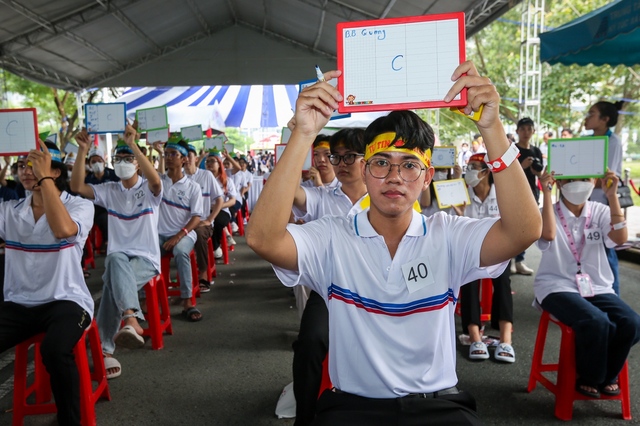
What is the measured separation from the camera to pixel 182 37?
1563 centimetres

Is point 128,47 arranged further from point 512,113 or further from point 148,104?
point 512,113

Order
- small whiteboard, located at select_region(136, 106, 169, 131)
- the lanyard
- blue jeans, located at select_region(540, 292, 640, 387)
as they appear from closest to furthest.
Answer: blue jeans, located at select_region(540, 292, 640, 387), the lanyard, small whiteboard, located at select_region(136, 106, 169, 131)

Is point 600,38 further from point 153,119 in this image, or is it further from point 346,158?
point 153,119

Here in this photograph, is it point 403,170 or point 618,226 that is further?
point 618,226

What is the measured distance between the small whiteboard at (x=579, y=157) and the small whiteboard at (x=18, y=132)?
363 cm

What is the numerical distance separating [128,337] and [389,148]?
3014mm

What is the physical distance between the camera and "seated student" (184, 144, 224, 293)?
21.1 ft

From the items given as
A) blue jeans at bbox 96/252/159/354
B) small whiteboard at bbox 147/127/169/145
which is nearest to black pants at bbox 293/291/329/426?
blue jeans at bbox 96/252/159/354

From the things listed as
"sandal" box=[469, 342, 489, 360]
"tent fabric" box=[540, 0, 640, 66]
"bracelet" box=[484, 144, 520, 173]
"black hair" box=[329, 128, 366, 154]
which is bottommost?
"sandal" box=[469, 342, 489, 360]

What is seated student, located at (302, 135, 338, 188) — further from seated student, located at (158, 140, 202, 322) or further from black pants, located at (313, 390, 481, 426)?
black pants, located at (313, 390, 481, 426)

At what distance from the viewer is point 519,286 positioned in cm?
645

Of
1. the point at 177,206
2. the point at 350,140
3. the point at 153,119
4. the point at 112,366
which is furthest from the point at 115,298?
the point at 153,119

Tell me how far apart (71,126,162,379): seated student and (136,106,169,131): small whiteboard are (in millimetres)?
1566

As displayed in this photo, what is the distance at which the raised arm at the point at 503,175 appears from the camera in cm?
166
